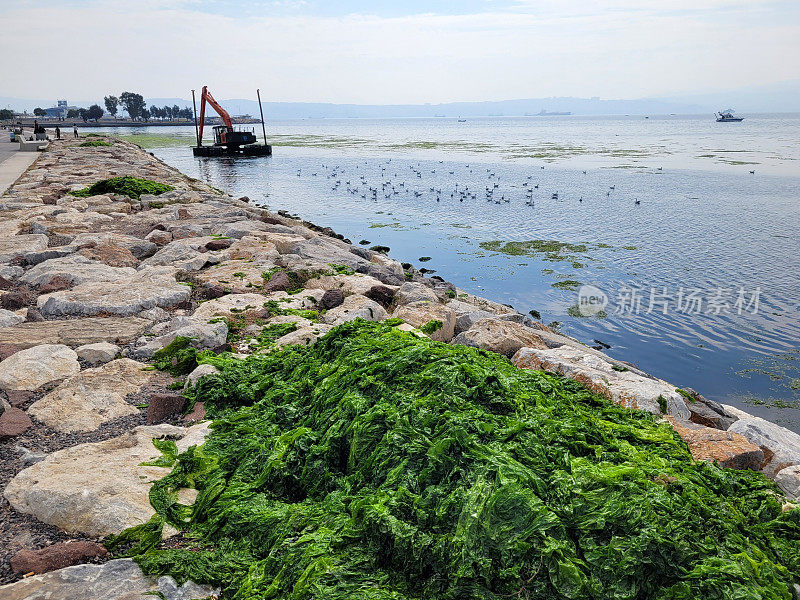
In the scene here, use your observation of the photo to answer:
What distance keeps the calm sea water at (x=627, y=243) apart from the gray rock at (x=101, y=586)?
8.45 metres

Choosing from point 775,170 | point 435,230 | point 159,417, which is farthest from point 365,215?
point 775,170

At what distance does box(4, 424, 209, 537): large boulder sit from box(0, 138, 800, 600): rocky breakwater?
0.01 metres

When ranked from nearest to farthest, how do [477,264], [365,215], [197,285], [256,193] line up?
[197,285]
[477,264]
[365,215]
[256,193]

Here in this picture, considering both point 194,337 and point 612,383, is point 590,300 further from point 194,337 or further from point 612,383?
point 194,337

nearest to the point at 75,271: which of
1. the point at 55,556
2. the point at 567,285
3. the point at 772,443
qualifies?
the point at 55,556

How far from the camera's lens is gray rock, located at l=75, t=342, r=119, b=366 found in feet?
18.9

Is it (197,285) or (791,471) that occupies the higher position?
(197,285)

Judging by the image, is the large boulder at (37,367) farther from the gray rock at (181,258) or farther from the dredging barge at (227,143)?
the dredging barge at (227,143)

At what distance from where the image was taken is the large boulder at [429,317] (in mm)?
6858

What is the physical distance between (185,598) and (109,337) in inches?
165

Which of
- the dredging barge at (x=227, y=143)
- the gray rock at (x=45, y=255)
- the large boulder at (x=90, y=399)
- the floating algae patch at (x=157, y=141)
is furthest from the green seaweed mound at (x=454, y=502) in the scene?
the floating algae patch at (x=157, y=141)

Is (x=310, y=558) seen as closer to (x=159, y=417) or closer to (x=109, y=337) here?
(x=159, y=417)

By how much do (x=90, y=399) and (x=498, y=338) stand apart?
167 inches

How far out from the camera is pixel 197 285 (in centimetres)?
823
